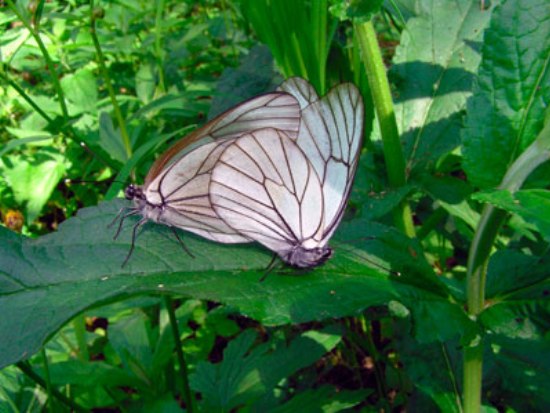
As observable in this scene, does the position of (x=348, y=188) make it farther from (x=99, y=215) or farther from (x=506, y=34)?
(x=99, y=215)

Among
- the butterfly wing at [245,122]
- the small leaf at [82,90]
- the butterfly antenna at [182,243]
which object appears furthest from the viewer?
the small leaf at [82,90]

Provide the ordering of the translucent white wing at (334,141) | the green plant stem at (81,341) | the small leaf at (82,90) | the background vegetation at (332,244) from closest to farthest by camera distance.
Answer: the background vegetation at (332,244), the translucent white wing at (334,141), the green plant stem at (81,341), the small leaf at (82,90)

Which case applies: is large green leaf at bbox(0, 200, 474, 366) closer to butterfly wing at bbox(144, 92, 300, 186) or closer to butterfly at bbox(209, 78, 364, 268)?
butterfly at bbox(209, 78, 364, 268)

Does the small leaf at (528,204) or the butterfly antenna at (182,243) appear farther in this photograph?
the butterfly antenna at (182,243)

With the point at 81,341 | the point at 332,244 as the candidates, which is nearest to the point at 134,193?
the point at 332,244

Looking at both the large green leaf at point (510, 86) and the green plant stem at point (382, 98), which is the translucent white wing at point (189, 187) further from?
the large green leaf at point (510, 86)

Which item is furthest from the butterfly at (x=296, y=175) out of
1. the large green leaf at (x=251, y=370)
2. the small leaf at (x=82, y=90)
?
the small leaf at (x=82, y=90)

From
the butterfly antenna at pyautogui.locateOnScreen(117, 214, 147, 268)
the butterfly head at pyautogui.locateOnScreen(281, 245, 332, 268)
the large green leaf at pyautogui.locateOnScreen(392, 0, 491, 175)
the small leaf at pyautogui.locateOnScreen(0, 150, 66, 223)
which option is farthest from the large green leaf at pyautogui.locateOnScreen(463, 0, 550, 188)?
the small leaf at pyautogui.locateOnScreen(0, 150, 66, 223)
